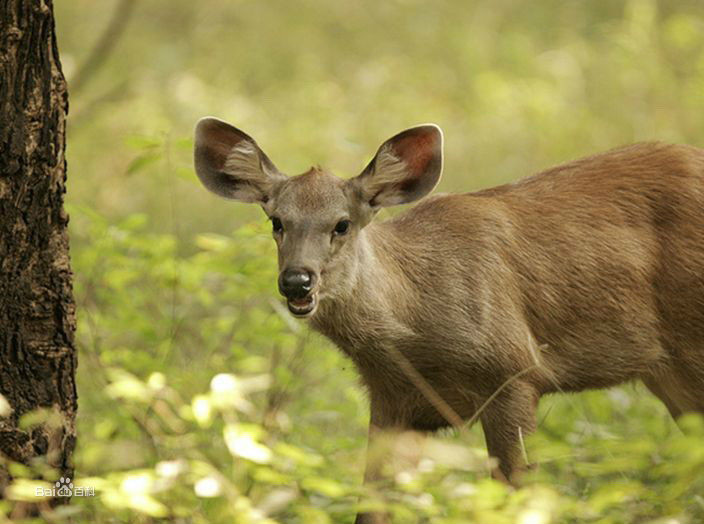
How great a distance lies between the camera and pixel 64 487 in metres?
4.88

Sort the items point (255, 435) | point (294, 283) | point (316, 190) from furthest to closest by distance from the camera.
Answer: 1. point (316, 190)
2. point (294, 283)
3. point (255, 435)

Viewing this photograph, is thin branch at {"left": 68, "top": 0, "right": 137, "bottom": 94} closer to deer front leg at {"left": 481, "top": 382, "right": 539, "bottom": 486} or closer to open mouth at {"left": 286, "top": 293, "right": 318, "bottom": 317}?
open mouth at {"left": 286, "top": 293, "right": 318, "bottom": 317}

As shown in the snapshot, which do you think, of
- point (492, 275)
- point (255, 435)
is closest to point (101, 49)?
point (492, 275)

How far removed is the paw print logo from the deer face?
3.78 feet

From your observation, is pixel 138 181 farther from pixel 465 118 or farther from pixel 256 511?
pixel 256 511

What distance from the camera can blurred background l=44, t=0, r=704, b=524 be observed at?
4000mm

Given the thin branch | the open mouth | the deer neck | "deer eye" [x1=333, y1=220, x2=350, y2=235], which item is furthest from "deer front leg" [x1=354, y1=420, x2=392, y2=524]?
the thin branch

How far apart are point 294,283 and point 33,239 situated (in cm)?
108

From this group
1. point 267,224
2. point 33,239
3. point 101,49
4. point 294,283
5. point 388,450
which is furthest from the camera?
point 101,49

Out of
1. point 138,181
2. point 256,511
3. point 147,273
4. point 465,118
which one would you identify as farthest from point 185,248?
point 256,511

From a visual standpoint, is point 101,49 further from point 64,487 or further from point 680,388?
point 680,388

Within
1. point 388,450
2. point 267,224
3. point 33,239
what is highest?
point 33,239

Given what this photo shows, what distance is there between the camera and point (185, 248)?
9.26 m

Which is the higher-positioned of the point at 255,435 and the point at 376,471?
the point at 255,435
